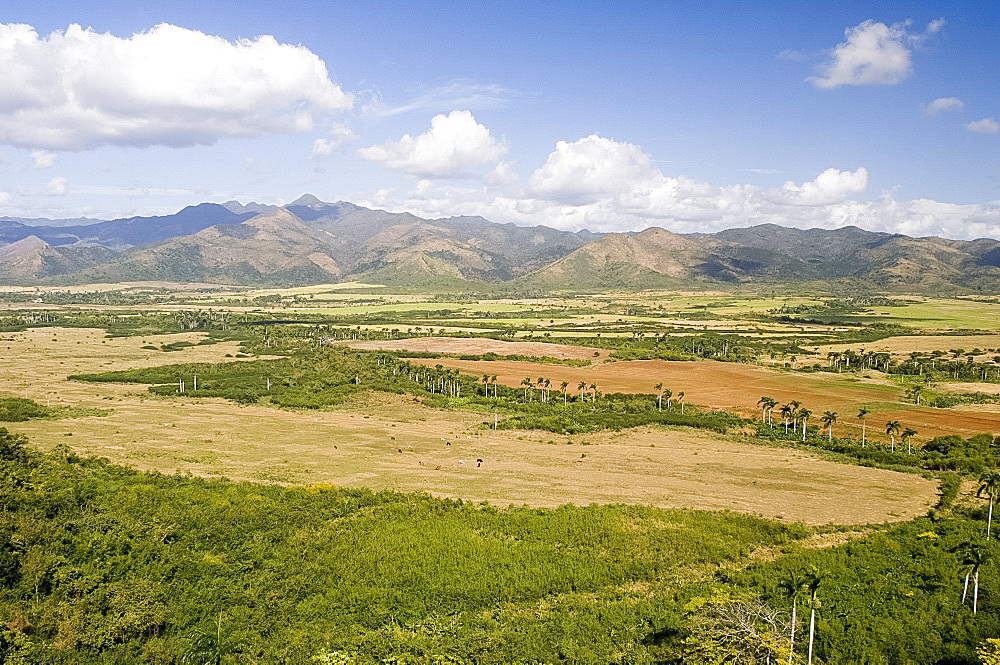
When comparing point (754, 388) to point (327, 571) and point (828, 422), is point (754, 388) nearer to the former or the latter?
point (828, 422)

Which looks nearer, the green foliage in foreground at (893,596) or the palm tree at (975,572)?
the green foliage in foreground at (893,596)

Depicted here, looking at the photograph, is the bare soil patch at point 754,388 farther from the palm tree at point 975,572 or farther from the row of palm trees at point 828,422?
the palm tree at point 975,572

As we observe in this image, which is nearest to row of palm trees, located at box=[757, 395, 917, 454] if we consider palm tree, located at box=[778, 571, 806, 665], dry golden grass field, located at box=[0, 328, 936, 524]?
dry golden grass field, located at box=[0, 328, 936, 524]

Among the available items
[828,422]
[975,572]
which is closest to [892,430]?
[828,422]

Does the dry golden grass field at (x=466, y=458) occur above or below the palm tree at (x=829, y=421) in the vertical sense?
below

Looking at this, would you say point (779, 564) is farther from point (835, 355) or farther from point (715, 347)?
point (715, 347)

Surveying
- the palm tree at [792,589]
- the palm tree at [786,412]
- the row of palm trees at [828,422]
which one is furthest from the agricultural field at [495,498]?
the palm tree at [786,412]
